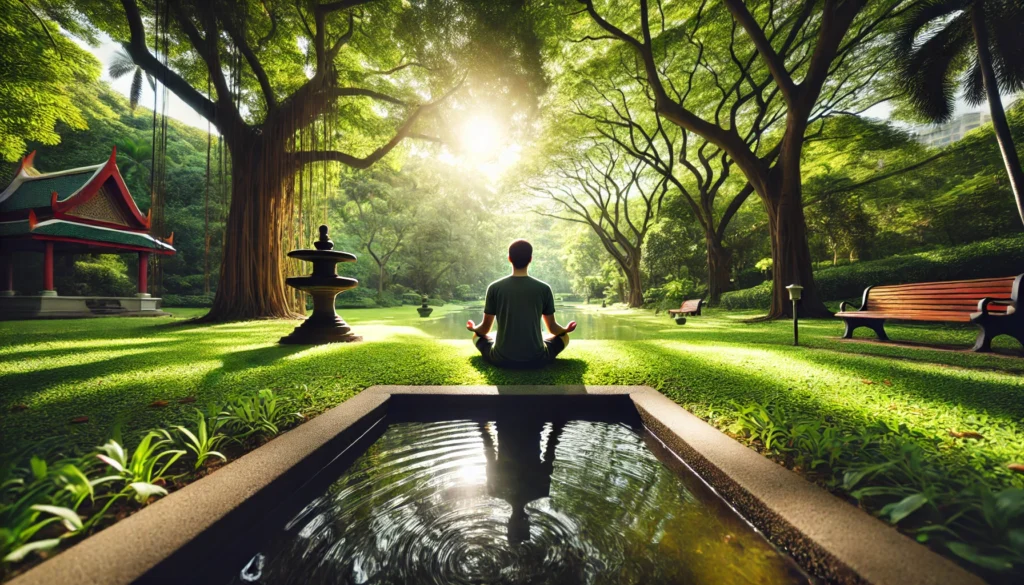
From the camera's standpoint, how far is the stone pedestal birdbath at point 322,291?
588 cm

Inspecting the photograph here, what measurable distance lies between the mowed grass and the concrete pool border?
648 mm

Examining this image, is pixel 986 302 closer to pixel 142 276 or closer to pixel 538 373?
pixel 538 373

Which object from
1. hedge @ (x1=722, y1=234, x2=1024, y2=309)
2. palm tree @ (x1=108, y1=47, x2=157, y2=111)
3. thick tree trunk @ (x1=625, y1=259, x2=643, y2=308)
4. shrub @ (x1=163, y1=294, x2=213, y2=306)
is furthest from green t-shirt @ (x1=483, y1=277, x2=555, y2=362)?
palm tree @ (x1=108, y1=47, x2=157, y2=111)

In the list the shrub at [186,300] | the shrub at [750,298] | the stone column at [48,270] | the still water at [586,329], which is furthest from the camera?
the shrub at [186,300]

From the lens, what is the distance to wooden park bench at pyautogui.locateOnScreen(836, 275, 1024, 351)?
13.7 feet

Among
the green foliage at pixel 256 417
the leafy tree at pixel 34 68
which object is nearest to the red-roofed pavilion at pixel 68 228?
the leafy tree at pixel 34 68

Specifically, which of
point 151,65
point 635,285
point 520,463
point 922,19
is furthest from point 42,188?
point 922,19

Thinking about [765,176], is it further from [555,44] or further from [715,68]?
[555,44]

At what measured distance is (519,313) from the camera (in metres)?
3.79

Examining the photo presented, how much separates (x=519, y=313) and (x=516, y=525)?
2.27m

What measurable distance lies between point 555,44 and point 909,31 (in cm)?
945

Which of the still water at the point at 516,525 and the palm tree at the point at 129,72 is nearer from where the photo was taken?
the still water at the point at 516,525

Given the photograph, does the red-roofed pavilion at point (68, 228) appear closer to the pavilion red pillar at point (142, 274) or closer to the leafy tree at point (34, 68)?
the pavilion red pillar at point (142, 274)

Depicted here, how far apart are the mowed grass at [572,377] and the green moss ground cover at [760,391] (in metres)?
0.02
